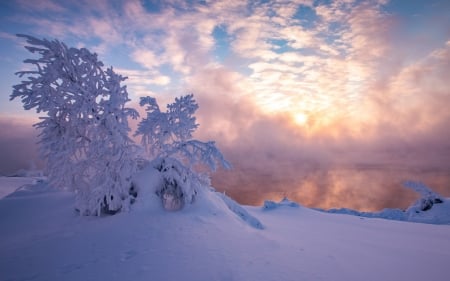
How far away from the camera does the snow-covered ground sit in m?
5.54

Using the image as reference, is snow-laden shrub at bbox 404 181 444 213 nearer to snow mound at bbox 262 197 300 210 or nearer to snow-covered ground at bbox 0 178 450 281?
snow mound at bbox 262 197 300 210

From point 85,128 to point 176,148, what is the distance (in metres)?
3.70

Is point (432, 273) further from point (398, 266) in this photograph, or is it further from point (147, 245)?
point (147, 245)

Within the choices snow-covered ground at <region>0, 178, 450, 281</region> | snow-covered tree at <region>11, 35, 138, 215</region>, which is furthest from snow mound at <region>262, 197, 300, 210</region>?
snow-covered tree at <region>11, 35, 138, 215</region>

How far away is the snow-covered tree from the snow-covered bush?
168 centimetres

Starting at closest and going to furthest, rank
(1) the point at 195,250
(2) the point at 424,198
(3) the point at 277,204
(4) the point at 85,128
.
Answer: (1) the point at 195,250, (4) the point at 85,128, (3) the point at 277,204, (2) the point at 424,198

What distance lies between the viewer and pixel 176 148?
11.5 meters

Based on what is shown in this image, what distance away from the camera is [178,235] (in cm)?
739

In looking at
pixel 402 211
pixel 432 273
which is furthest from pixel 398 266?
pixel 402 211

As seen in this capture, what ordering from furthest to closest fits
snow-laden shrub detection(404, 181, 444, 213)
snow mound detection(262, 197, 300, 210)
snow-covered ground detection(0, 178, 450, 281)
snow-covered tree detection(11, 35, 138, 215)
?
snow-laden shrub detection(404, 181, 444, 213), snow mound detection(262, 197, 300, 210), snow-covered tree detection(11, 35, 138, 215), snow-covered ground detection(0, 178, 450, 281)

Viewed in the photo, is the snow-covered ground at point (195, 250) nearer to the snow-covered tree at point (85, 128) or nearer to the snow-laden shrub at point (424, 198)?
the snow-covered tree at point (85, 128)

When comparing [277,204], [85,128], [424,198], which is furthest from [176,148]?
[424,198]

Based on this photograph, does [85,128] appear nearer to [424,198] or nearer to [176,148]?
[176,148]

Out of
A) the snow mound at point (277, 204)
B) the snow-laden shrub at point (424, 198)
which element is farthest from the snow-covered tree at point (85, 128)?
the snow-laden shrub at point (424, 198)
